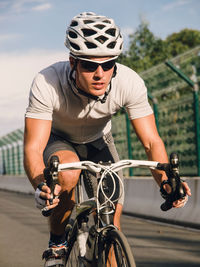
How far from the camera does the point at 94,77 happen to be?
171 inches

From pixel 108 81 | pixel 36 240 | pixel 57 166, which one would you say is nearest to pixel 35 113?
pixel 108 81

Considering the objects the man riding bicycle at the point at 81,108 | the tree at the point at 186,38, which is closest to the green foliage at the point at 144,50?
the tree at the point at 186,38

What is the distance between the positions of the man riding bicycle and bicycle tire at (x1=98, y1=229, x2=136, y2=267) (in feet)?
2.06

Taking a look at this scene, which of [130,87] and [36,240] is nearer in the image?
[130,87]

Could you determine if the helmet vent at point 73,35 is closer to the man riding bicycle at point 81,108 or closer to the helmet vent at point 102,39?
the man riding bicycle at point 81,108

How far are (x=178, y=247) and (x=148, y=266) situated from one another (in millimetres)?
1267

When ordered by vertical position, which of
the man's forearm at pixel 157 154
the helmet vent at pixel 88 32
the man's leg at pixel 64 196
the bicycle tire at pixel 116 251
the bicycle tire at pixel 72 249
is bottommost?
the bicycle tire at pixel 72 249

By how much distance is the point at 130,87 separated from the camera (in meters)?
4.74

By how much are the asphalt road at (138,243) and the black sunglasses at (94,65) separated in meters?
2.77

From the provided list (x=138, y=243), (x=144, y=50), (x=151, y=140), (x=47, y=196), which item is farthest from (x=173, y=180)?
(x=144, y=50)

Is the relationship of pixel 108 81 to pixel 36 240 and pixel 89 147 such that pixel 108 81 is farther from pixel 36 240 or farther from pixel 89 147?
pixel 36 240

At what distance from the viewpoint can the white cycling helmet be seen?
14.2 ft

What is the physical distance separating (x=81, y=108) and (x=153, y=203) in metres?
6.37

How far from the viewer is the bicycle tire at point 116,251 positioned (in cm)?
344
